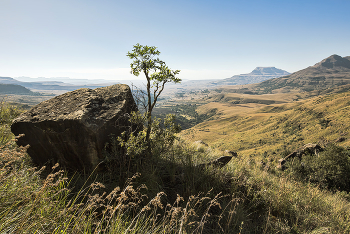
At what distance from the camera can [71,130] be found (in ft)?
13.7

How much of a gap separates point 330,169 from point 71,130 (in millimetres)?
22415

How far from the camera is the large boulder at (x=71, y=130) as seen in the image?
4113 mm

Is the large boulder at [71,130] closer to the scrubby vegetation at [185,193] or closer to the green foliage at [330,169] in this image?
the scrubby vegetation at [185,193]

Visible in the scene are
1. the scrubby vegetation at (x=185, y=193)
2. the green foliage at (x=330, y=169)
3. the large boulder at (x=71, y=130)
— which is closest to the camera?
the scrubby vegetation at (x=185, y=193)

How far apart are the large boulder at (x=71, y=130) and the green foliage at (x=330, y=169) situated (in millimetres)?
17223

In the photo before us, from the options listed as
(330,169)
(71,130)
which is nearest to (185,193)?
(71,130)

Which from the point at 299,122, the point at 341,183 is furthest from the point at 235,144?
the point at 341,183

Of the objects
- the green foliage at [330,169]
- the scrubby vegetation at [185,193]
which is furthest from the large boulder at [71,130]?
the green foliage at [330,169]

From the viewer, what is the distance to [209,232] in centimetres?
323

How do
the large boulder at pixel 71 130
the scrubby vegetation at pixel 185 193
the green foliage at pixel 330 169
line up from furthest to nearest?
the green foliage at pixel 330 169 < the large boulder at pixel 71 130 < the scrubby vegetation at pixel 185 193

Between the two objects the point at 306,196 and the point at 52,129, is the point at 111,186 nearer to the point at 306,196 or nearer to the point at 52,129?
the point at 52,129

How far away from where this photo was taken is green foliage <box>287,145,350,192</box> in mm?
16094

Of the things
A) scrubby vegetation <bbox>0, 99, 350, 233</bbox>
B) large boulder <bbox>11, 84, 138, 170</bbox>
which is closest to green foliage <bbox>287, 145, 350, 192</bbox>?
scrubby vegetation <bbox>0, 99, 350, 233</bbox>

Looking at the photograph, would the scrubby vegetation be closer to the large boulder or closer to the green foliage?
the large boulder
